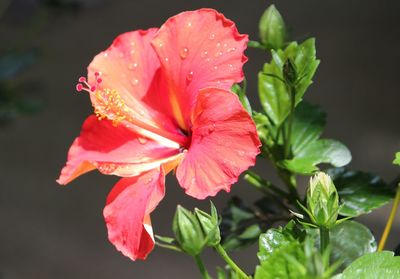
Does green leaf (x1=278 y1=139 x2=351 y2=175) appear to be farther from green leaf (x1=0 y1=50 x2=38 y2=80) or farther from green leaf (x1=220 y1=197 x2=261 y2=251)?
green leaf (x1=0 y1=50 x2=38 y2=80)

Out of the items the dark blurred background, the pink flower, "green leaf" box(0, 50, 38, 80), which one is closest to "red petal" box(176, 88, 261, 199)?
the pink flower

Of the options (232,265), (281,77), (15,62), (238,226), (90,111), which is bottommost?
(90,111)

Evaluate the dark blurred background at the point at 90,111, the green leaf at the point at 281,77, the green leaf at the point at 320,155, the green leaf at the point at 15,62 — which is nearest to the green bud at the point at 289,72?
the green leaf at the point at 281,77

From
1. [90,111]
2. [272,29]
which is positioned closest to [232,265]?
[272,29]

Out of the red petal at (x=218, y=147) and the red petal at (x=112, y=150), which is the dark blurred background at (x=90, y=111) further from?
the red petal at (x=218, y=147)

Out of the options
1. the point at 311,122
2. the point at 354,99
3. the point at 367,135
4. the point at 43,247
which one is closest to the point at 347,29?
the point at 354,99

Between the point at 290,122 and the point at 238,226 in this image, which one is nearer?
the point at 290,122

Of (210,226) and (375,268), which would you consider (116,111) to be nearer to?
(210,226)
